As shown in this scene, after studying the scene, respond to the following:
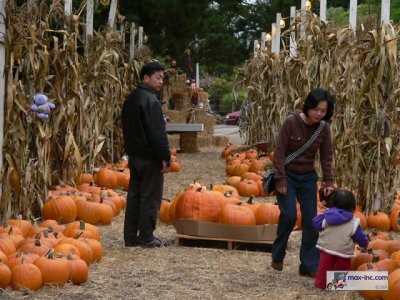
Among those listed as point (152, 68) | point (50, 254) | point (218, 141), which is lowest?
point (218, 141)

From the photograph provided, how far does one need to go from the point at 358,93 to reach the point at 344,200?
3.50 meters

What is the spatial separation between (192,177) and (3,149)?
665cm

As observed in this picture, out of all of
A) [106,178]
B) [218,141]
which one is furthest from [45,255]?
[218,141]

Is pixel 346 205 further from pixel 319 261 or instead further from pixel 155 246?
pixel 155 246

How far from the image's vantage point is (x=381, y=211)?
8.39m

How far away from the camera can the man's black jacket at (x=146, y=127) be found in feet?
22.9

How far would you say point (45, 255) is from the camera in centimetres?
556

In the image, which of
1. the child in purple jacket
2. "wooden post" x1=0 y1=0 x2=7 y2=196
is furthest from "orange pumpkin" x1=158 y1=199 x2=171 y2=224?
the child in purple jacket

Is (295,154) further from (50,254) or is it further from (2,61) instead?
(2,61)

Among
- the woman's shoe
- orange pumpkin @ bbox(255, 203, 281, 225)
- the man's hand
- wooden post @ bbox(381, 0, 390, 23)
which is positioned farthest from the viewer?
wooden post @ bbox(381, 0, 390, 23)

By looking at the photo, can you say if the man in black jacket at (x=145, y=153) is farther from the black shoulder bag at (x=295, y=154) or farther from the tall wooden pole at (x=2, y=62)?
the black shoulder bag at (x=295, y=154)

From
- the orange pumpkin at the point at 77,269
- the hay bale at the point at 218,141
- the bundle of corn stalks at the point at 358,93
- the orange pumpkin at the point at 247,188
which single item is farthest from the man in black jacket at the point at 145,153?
the hay bale at the point at 218,141

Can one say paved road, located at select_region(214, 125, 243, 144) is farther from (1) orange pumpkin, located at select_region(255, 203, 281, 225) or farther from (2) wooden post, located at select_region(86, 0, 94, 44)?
(1) orange pumpkin, located at select_region(255, 203, 281, 225)

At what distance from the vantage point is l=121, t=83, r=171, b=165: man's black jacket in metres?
6.98
